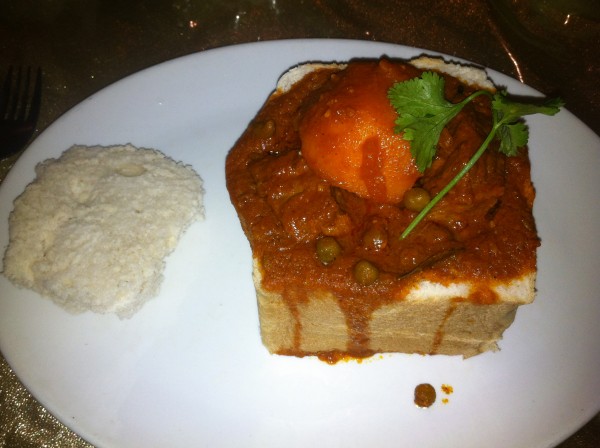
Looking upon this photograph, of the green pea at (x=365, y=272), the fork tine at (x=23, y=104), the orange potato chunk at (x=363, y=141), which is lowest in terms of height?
the fork tine at (x=23, y=104)

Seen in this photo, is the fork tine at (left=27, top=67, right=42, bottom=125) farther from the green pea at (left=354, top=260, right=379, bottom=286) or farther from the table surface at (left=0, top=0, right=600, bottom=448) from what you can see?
the green pea at (left=354, top=260, right=379, bottom=286)

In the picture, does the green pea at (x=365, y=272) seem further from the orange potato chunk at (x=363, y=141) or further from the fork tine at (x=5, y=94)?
the fork tine at (x=5, y=94)

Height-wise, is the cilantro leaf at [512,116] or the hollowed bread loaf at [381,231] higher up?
the cilantro leaf at [512,116]

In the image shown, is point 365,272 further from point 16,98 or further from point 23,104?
point 16,98

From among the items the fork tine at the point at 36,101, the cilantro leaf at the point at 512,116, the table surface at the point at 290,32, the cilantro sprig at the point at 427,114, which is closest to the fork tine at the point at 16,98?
the fork tine at the point at 36,101

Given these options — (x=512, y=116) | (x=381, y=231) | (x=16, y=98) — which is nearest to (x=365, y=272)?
(x=381, y=231)

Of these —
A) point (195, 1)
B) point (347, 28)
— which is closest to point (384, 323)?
point (347, 28)

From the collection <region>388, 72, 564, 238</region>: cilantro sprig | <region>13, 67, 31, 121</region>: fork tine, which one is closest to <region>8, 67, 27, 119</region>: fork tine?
<region>13, 67, 31, 121</region>: fork tine
